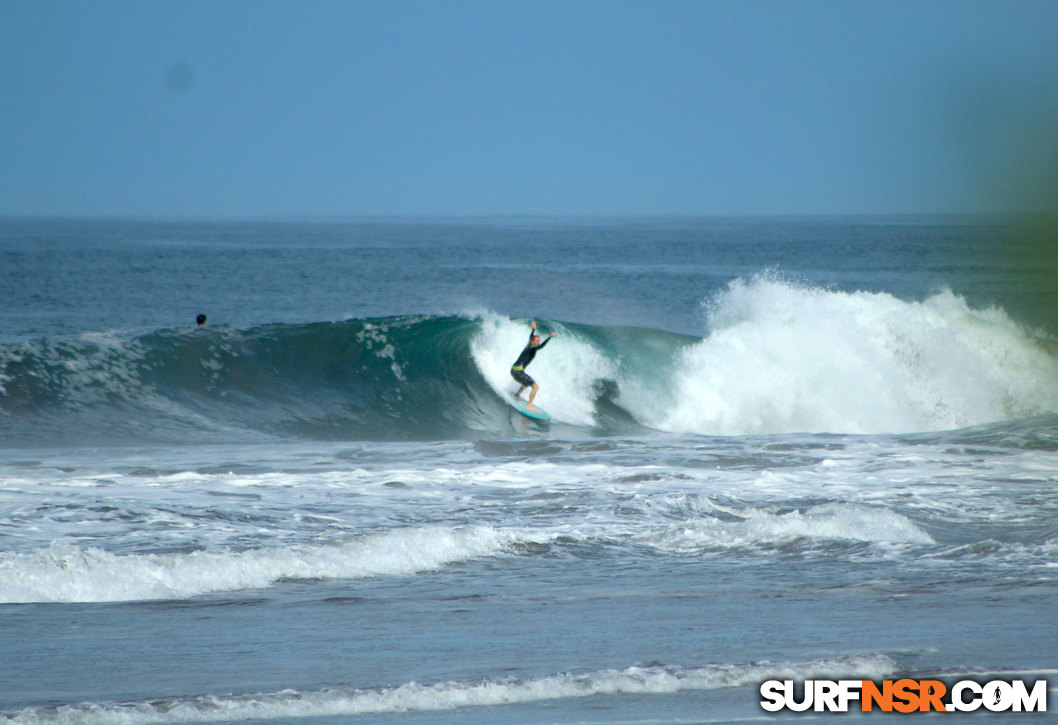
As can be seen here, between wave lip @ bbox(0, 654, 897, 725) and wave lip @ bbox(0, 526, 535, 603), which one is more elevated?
wave lip @ bbox(0, 654, 897, 725)

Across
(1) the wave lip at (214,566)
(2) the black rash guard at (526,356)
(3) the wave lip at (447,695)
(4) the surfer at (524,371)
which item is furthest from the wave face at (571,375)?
(3) the wave lip at (447,695)

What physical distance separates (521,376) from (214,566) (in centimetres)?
1160

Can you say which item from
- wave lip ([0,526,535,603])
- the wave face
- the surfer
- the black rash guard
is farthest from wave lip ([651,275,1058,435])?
wave lip ([0,526,535,603])

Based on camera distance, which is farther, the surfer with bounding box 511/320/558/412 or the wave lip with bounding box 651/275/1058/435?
the wave lip with bounding box 651/275/1058/435

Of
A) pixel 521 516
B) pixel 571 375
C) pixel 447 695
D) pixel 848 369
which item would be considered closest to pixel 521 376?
pixel 571 375

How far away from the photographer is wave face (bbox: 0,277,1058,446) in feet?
56.4

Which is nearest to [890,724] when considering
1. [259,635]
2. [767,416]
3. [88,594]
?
[259,635]

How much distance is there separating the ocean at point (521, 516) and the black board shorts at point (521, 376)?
2.23 ft

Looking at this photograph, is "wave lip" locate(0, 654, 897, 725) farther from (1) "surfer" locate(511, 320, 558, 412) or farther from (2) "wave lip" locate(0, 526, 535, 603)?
(1) "surfer" locate(511, 320, 558, 412)

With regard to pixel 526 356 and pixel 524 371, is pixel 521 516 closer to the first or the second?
pixel 526 356

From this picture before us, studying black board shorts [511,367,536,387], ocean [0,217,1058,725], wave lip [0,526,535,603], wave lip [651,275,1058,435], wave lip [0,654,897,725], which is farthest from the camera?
wave lip [651,275,1058,435]

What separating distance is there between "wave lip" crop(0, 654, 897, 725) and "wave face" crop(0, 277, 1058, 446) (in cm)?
1124

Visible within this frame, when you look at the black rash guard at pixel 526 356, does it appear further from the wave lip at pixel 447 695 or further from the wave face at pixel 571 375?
the wave lip at pixel 447 695

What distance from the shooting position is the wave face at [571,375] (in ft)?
56.4
